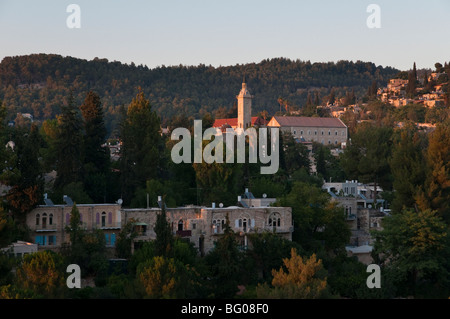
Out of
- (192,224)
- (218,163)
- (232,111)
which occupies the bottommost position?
(192,224)

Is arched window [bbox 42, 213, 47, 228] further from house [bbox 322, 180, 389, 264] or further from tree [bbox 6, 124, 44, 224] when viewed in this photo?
house [bbox 322, 180, 389, 264]

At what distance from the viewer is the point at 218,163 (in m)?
41.8

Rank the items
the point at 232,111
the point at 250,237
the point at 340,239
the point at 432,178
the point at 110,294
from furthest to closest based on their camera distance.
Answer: the point at 232,111 → the point at 432,178 → the point at 340,239 → the point at 250,237 → the point at 110,294

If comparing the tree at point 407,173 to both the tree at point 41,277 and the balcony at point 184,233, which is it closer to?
the balcony at point 184,233

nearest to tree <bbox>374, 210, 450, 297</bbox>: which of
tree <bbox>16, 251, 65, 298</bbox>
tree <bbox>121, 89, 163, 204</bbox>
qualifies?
tree <bbox>121, 89, 163, 204</bbox>

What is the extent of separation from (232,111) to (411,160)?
55480 mm

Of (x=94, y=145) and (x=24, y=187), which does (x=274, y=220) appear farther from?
(x=24, y=187)

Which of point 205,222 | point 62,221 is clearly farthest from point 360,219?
point 62,221

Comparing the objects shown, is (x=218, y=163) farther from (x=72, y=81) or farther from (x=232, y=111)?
(x=72, y=81)

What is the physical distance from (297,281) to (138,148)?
1411cm

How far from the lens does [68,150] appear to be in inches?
1578

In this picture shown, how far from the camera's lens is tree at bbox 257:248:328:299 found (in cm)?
3052

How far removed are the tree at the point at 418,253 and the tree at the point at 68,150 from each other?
50.9 ft
